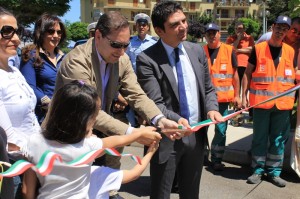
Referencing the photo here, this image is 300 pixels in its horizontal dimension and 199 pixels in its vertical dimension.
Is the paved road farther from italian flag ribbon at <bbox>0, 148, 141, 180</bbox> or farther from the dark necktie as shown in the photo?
italian flag ribbon at <bbox>0, 148, 141, 180</bbox>

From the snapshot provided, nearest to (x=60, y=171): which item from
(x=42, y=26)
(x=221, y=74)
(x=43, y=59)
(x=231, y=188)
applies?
(x=43, y=59)

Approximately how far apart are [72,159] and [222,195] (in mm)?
3089

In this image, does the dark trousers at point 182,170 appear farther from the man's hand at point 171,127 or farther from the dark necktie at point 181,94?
the man's hand at point 171,127

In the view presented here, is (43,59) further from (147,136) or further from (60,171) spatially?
(60,171)

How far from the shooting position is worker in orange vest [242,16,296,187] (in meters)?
4.97

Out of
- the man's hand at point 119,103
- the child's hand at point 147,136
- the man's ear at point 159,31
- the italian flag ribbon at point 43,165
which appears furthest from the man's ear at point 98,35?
the man's hand at point 119,103

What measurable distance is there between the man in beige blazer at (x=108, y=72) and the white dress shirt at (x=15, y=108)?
32cm

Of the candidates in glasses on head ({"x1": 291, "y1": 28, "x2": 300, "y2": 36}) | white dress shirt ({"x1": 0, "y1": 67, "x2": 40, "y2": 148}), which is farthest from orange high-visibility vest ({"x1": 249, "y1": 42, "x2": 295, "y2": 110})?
white dress shirt ({"x1": 0, "y1": 67, "x2": 40, "y2": 148})

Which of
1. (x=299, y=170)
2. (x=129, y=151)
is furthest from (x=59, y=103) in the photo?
(x=129, y=151)

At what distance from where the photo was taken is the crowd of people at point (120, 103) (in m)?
2.15

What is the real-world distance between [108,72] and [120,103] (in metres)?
1.37

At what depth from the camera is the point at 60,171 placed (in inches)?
83.2

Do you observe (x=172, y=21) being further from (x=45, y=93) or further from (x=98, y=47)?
(x=45, y=93)

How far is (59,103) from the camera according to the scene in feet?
7.00
